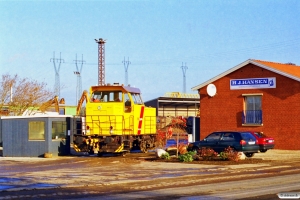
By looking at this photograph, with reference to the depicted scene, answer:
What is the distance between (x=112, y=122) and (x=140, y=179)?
37.4ft

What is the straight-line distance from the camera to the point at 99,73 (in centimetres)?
7038

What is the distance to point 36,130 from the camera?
31.1 meters

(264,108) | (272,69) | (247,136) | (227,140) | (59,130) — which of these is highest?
(272,69)

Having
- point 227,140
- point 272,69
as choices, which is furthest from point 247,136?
point 272,69

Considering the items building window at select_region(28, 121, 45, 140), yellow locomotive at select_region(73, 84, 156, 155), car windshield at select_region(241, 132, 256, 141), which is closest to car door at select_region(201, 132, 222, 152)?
car windshield at select_region(241, 132, 256, 141)

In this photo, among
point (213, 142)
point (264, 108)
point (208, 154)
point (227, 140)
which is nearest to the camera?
point (208, 154)

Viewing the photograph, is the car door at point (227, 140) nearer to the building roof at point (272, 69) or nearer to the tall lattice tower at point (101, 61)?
the building roof at point (272, 69)

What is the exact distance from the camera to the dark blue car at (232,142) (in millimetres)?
28219

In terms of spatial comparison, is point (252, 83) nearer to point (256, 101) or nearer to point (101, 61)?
point (256, 101)

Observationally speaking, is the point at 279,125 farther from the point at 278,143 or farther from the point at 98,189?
the point at 98,189

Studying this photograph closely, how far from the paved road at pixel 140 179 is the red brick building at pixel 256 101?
32.2 feet

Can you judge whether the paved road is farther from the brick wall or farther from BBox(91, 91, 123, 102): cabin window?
the brick wall

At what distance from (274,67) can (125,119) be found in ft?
43.7

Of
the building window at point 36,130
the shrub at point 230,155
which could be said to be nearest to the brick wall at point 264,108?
the shrub at point 230,155
